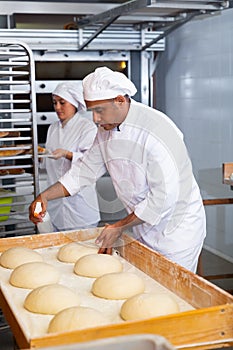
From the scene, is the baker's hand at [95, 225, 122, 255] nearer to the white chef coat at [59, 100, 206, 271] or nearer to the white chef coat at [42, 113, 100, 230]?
the white chef coat at [59, 100, 206, 271]

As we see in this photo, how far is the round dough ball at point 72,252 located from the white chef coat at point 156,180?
242 millimetres

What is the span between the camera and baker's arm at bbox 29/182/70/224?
2.43m

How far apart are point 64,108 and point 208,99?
1292 mm

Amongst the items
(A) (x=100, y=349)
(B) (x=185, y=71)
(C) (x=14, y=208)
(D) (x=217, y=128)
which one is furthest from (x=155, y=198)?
(B) (x=185, y=71)

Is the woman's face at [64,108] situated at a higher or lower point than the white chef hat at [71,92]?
lower

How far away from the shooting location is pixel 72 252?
2.09 m

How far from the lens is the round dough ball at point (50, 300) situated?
5.21 feet

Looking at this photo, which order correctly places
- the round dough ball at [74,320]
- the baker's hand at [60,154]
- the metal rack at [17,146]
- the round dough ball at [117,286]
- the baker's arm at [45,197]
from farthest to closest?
1. the baker's hand at [60,154]
2. the metal rack at [17,146]
3. the baker's arm at [45,197]
4. the round dough ball at [117,286]
5. the round dough ball at [74,320]

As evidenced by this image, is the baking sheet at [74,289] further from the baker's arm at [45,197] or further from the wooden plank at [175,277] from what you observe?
the baker's arm at [45,197]

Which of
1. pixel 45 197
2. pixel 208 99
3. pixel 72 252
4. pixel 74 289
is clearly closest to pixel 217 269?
pixel 208 99

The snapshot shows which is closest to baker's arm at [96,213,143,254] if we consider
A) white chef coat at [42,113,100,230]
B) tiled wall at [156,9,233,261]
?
white chef coat at [42,113,100,230]

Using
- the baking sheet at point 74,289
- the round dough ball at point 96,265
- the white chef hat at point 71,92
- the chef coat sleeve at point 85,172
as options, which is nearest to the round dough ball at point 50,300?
the baking sheet at point 74,289

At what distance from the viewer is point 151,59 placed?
4.85 metres

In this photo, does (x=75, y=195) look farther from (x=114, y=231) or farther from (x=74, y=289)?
(x=74, y=289)
